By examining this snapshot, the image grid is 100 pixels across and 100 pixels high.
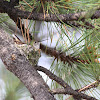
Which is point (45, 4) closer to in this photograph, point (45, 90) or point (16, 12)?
point (16, 12)

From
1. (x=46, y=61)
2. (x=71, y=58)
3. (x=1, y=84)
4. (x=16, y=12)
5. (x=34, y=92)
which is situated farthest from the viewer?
(x=1, y=84)

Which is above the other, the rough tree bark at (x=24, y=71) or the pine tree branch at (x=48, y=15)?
the pine tree branch at (x=48, y=15)

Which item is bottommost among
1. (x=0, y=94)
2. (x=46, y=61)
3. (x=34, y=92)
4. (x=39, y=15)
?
(x=0, y=94)

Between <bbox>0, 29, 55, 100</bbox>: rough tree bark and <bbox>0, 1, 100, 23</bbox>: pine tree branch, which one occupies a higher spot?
<bbox>0, 1, 100, 23</bbox>: pine tree branch

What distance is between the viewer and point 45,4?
1.22 ft

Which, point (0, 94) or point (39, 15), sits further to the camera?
point (0, 94)

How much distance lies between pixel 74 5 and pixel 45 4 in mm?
79

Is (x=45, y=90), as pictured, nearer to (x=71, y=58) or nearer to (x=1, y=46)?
(x=1, y=46)

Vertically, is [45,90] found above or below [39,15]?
below

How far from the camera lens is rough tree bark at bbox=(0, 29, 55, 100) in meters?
0.24

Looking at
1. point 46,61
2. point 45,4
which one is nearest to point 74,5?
point 45,4

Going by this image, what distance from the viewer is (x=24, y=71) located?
0.87ft

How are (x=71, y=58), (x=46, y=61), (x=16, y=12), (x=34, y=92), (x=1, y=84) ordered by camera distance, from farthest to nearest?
(x=1, y=84) < (x=46, y=61) < (x=71, y=58) < (x=16, y=12) < (x=34, y=92)

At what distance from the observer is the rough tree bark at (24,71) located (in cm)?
24
